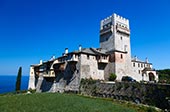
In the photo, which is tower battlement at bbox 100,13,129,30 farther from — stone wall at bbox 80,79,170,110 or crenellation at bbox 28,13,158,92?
stone wall at bbox 80,79,170,110

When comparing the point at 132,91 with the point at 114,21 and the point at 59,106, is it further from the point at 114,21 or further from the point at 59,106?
the point at 114,21

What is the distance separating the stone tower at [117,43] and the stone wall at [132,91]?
7.55 m

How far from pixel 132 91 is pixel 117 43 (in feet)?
58.9

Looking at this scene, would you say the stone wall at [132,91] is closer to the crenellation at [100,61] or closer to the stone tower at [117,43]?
the crenellation at [100,61]

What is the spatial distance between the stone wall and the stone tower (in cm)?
755

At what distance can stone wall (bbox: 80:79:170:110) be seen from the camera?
23927mm

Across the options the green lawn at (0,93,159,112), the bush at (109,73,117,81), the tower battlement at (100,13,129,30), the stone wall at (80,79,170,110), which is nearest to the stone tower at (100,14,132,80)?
the tower battlement at (100,13,129,30)

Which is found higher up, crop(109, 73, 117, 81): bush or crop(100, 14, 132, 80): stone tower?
crop(100, 14, 132, 80): stone tower

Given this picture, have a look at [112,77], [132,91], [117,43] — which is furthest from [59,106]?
[117,43]

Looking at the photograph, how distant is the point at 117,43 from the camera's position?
144 feet

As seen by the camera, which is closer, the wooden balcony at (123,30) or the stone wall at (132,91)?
the stone wall at (132,91)

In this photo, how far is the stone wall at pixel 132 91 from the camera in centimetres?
2393

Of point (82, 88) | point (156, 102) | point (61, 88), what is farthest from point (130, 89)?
point (61, 88)

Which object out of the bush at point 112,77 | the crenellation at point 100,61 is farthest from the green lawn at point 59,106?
the crenellation at point 100,61
